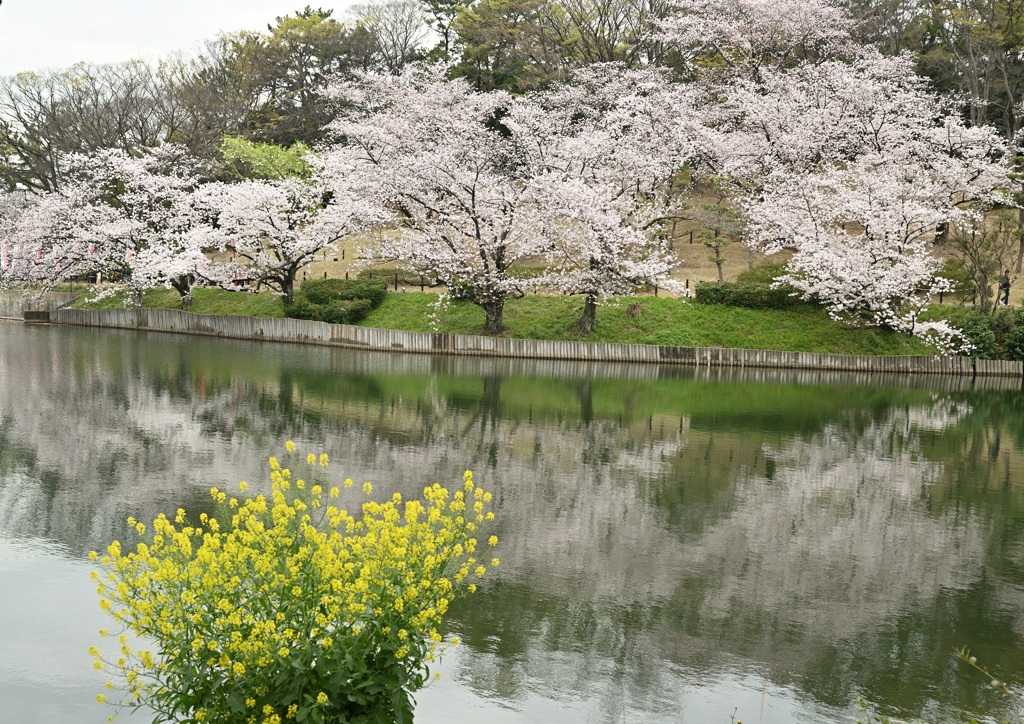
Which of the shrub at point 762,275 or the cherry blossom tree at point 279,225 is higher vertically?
the cherry blossom tree at point 279,225

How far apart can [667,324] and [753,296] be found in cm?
416

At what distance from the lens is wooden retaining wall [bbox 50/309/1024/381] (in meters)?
33.5

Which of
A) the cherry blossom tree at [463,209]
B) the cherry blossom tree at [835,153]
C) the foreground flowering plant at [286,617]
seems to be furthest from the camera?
the cherry blossom tree at [463,209]

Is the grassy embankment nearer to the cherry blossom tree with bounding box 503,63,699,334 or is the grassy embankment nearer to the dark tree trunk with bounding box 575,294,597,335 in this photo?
the dark tree trunk with bounding box 575,294,597,335

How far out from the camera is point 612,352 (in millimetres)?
34312

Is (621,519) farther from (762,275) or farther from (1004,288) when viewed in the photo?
(1004,288)

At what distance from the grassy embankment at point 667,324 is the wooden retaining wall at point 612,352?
6.29 ft

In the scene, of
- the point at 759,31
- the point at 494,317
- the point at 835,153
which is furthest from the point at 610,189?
the point at 759,31

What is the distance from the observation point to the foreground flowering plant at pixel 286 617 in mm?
5676

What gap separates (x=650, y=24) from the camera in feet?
177

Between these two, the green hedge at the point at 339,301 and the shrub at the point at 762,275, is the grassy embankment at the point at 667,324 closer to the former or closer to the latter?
the green hedge at the point at 339,301

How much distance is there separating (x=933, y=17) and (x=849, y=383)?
101 feet

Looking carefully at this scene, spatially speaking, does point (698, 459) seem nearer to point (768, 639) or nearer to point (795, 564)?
point (795, 564)

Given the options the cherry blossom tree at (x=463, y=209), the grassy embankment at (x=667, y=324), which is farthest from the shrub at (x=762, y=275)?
the cherry blossom tree at (x=463, y=209)
